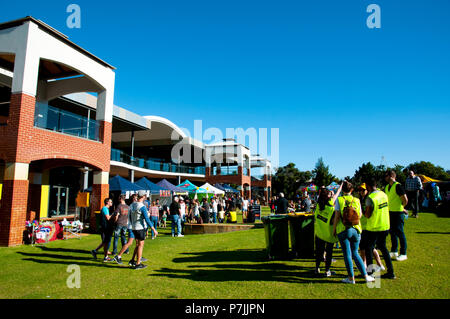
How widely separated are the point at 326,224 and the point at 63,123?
11.7m

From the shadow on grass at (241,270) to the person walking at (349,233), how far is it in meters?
0.55

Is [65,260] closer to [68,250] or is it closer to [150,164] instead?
[68,250]

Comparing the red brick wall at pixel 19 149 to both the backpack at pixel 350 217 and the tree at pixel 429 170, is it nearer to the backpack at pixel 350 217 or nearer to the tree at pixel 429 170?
the backpack at pixel 350 217

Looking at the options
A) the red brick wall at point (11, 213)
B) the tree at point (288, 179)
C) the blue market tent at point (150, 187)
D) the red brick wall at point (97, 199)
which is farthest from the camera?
the tree at point (288, 179)

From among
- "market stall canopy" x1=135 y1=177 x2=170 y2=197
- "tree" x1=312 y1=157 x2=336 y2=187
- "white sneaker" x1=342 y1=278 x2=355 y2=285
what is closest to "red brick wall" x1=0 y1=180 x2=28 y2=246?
"market stall canopy" x1=135 y1=177 x2=170 y2=197

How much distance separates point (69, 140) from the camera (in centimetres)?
1132

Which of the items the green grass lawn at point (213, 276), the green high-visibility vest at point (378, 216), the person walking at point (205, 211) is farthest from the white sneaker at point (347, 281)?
the person walking at point (205, 211)

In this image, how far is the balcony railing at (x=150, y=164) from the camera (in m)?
20.9

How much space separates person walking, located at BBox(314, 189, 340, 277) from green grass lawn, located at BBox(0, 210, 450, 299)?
1.13 feet

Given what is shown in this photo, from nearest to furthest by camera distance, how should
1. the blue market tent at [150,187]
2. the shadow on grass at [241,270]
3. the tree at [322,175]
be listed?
1. the shadow on grass at [241,270]
2. the blue market tent at [150,187]
3. the tree at [322,175]

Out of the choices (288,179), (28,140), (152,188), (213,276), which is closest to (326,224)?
(213,276)

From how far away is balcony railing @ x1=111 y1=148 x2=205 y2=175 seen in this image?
2092 centimetres
